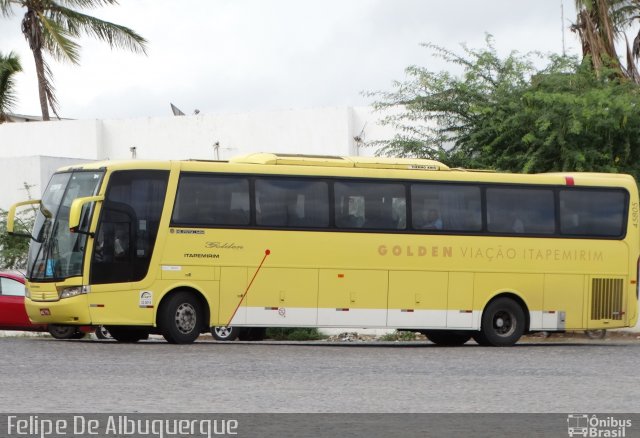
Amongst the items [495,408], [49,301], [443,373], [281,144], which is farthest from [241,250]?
[281,144]

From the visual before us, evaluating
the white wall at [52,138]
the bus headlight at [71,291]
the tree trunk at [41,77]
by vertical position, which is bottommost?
the bus headlight at [71,291]

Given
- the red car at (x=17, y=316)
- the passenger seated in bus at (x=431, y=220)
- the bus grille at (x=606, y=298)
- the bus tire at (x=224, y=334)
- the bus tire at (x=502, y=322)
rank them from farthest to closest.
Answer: the red car at (x=17, y=316) < the bus tire at (x=224, y=334) < the bus grille at (x=606, y=298) < the bus tire at (x=502, y=322) < the passenger seated in bus at (x=431, y=220)

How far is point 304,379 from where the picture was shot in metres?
15.5

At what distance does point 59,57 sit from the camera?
45500mm

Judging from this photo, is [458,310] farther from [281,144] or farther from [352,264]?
[281,144]

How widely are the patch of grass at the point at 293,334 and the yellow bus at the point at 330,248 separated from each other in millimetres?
6149

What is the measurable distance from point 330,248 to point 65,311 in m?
4.80

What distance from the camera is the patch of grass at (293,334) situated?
101 ft

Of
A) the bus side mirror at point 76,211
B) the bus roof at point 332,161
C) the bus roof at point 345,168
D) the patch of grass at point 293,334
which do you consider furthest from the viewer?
the patch of grass at point 293,334

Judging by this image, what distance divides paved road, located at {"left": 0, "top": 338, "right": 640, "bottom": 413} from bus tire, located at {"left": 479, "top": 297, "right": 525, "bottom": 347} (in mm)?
1713

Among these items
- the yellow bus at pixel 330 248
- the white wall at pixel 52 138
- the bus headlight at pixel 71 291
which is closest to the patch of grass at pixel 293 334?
the yellow bus at pixel 330 248

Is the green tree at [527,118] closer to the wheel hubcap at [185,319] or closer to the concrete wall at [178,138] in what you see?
the concrete wall at [178,138]

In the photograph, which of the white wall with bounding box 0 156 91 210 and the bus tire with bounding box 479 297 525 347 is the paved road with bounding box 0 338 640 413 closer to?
the bus tire with bounding box 479 297 525 347

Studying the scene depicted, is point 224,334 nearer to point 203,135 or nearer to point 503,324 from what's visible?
point 503,324
